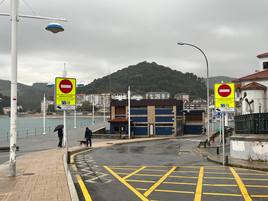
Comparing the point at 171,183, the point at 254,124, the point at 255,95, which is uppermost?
the point at 255,95

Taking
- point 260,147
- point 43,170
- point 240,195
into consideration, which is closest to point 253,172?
point 260,147

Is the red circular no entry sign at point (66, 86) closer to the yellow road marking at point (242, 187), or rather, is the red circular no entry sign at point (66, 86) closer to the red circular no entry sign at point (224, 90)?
the yellow road marking at point (242, 187)

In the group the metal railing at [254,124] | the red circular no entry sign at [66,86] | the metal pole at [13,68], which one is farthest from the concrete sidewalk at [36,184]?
the metal railing at [254,124]

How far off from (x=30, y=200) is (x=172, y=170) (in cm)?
709

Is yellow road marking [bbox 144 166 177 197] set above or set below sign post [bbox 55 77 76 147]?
below

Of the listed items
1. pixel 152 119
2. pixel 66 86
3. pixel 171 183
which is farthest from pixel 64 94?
pixel 152 119

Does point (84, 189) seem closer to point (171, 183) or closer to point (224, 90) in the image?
point (171, 183)

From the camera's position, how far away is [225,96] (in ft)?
49.7

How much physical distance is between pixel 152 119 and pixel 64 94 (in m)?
38.2

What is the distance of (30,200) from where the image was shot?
7.99m

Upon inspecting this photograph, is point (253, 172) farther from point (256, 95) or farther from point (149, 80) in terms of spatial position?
point (149, 80)

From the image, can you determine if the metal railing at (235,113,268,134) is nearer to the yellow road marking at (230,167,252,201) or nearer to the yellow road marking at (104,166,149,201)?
the yellow road marking at (230,167,252,201)

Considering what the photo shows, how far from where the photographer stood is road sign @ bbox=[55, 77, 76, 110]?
11622mm

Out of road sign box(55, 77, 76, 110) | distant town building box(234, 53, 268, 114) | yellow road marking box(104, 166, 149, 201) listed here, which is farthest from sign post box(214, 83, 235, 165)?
distant town building box(234, 53, 268, 114)
